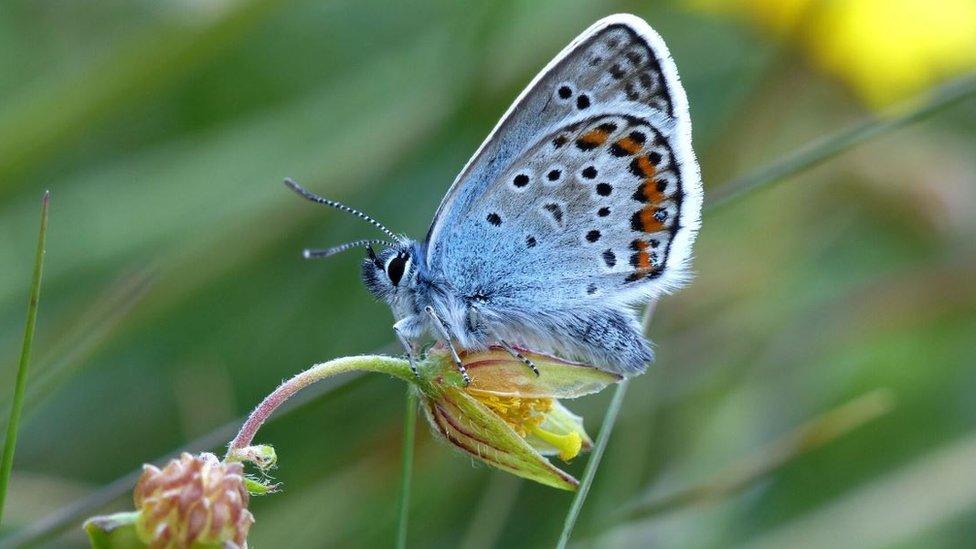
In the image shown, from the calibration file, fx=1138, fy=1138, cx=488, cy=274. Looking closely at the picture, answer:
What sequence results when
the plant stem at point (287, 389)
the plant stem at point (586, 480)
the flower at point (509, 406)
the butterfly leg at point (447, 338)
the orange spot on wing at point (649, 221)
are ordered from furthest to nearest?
1. the orange spot on wing at point (649, 221)
2. the butterfly leg at point (447, 338)
3. the flower at point (509, 406)
4. the plant stem at point (586, 480)
5. the plant stem at point (287, 389)

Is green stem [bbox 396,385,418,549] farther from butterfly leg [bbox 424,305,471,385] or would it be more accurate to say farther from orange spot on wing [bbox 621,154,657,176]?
orange spot on wing [bbox 621,154,657,176]

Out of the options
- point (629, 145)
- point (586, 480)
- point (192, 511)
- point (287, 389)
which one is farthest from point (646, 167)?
point (192, 511)

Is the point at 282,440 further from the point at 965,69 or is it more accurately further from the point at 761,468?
the point at 965,69

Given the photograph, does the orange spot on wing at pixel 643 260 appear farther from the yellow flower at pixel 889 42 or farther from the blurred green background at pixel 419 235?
the yellow flower at pixel 889 42

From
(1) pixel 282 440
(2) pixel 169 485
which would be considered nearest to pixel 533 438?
(2) pixel 169 485

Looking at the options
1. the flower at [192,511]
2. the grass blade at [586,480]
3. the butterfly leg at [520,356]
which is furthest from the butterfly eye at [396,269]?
the flower at [192,511]

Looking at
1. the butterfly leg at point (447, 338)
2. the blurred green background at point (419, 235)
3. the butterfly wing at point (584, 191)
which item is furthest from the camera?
the blurred green background at point (419, 235)

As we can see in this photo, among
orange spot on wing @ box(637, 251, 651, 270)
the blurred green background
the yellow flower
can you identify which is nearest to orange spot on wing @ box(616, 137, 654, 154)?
orange spot on wing @ box(637, 251, 651, 270)
